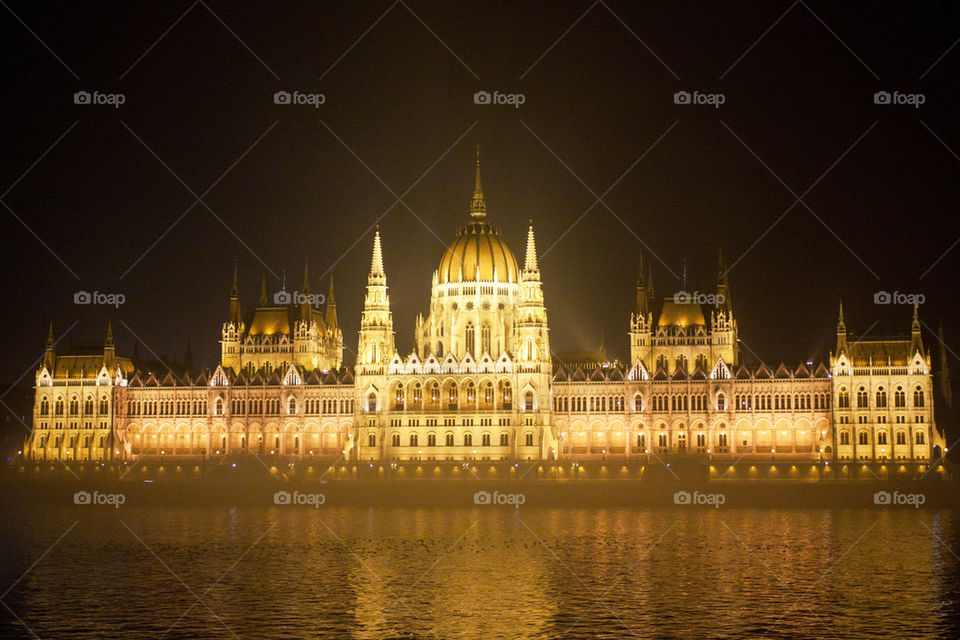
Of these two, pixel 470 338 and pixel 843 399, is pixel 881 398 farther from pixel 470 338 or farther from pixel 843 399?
pixel 470 338

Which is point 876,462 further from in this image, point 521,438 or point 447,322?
point 447,322

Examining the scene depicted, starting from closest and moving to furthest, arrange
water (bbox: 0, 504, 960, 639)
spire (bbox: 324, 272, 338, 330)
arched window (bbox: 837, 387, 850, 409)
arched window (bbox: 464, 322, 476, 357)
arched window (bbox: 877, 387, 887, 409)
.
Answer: water (bbox: 0, 504, 960, 639), arched window (bbox: 877, 387, 887, 409), arched window (bbox: 837, 387, 850, 409), arched window (bbox: 464, 322, 476, 357), spire (bbox: 324, 272, 338, 330)

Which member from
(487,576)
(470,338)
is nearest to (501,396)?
(470,338)

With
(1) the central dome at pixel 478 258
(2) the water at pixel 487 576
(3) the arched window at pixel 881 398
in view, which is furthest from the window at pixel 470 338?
(2) the water at pixel 487 576

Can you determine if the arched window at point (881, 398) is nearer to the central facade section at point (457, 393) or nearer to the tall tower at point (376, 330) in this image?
the central facade section at point (457, 393)

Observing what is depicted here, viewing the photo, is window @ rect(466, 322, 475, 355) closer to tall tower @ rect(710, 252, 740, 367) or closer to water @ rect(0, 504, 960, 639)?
tall tower @ rect(710, 252, 740, 367)

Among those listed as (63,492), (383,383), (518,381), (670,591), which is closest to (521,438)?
(518,381)

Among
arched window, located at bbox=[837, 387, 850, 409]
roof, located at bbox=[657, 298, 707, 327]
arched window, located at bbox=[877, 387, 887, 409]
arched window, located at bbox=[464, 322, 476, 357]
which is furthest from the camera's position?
roof, located at bbox=[657, 298, 707, 327]

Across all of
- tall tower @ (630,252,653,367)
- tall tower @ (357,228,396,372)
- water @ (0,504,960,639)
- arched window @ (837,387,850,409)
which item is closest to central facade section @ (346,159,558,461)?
tall tower @ (357,228,396,372)

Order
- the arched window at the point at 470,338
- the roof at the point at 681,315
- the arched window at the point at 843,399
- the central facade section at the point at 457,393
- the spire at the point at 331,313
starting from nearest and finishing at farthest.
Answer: the arched window at the point at 843,399
the central facade section at the point at 457,393
the arched window at the point at 470,338
the roof at the point at 681,315
the spire at the point at 331,313
